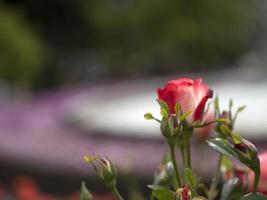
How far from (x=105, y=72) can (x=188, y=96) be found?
14683mm

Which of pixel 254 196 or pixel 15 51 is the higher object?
pixel 15 51

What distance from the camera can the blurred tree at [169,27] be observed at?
12.9 m

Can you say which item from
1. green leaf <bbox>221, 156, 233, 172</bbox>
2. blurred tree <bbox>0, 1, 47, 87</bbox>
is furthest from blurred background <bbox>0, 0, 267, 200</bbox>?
green leaf <bbox>221, 156, 233, 172</bbox>

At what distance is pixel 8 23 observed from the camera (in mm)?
10656

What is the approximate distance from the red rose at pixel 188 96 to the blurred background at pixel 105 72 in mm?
2582

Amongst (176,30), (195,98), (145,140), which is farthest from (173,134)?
(176,30)

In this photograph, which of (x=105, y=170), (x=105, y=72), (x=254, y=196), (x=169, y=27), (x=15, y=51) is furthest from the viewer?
(x=105, y=72)

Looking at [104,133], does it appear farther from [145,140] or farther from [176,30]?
[176,30]

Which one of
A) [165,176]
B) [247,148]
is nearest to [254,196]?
[247,148]

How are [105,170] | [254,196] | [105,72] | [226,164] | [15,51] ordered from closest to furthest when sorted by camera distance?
1. [254,196]
2. [105,170]
3. [226,164]
4. [15,51]
5. [105,72]

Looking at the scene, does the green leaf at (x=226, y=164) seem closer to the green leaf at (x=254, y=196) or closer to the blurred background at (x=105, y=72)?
the green leaf at (x=254, y=196)

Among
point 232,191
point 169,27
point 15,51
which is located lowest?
point 232,191

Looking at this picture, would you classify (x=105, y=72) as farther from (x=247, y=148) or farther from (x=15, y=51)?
(x=247, y=148)

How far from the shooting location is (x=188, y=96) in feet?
2.61
